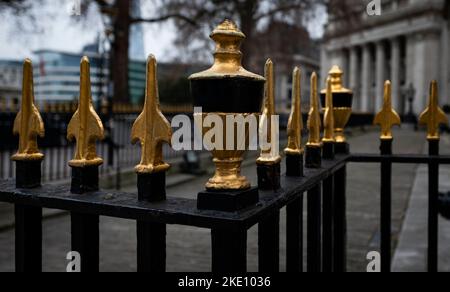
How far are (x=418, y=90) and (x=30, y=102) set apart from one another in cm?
5745

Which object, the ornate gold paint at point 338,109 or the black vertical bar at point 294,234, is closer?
the black vertical bar at point 294,234

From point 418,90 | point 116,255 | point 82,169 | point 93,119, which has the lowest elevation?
point 116,255

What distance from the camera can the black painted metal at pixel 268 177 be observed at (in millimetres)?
1487

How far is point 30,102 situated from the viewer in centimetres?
153

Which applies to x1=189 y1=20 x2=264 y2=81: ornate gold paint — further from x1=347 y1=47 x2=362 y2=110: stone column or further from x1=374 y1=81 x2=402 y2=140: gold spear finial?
x1=347 y1=47 x2=362 y2=110: stone column

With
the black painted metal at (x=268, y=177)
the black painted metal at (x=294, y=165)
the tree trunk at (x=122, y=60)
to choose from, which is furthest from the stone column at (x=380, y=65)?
the black painted metal at (x=268, y=177)

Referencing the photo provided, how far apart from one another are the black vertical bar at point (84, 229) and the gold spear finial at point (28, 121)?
0.18m

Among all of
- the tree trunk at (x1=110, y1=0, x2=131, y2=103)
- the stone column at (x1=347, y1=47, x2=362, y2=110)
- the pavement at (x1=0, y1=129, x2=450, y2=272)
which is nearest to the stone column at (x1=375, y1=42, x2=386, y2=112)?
the stone column at (x1=347, y1=47, x2=362, y2=110)

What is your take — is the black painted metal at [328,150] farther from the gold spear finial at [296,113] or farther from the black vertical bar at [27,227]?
the black vertical bar at [27,227]

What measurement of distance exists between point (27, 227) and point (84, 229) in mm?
251

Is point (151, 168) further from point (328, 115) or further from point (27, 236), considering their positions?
point (328, 115)

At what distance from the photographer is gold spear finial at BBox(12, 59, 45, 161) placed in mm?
1524
